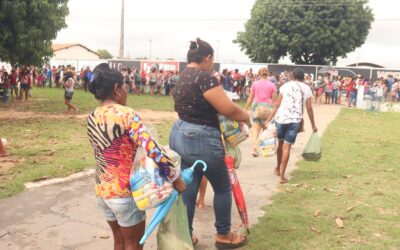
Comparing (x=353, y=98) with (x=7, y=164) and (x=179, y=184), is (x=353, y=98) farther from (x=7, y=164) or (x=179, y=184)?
(x=179, y=184)

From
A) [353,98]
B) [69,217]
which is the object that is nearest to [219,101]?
[69,217]

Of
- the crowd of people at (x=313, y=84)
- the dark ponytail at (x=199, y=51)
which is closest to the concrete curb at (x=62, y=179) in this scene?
the dark ponytail at (x=199, y=51)

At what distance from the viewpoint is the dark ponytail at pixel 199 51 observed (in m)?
3.47

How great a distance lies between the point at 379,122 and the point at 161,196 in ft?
48.1

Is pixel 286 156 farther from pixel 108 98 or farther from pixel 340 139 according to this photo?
pixel 340 139

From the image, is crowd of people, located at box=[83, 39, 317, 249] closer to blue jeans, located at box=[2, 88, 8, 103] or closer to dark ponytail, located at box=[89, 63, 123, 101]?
dark ponytail, located at box=[89, 63, 123, 101]

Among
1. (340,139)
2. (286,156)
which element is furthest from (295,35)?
(286,156)

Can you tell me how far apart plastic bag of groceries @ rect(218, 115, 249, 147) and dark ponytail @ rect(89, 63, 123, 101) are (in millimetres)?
1303

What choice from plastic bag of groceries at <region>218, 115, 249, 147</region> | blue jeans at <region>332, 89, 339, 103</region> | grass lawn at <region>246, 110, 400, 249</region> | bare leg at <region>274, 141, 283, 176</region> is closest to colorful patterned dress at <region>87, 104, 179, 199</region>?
plastic bag of groceries at <region>218, 115, 249, 147</region>

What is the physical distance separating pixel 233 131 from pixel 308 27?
3441 cm

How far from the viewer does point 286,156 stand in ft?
20.4

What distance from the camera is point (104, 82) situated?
265 cm

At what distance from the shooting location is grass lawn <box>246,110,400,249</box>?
13.6ft

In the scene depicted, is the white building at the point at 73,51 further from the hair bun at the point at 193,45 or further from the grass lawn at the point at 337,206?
the hair bun at the point at 193,45
